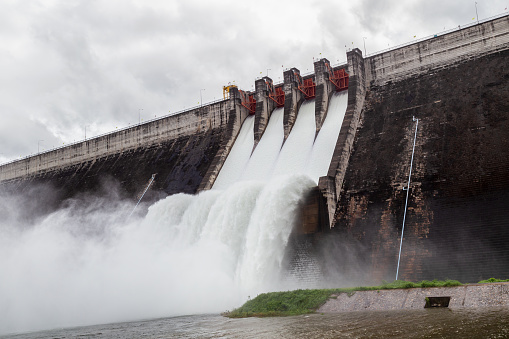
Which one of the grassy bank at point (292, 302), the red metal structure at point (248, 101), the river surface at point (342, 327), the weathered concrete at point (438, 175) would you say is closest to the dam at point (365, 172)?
the weathered concrete at point (438, 175)

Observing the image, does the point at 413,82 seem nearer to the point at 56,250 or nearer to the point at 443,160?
the point at 443,160

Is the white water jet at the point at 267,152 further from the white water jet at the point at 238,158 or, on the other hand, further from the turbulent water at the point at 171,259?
the white water jet at the point at 238,158

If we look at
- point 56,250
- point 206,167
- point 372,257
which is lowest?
point 372,257

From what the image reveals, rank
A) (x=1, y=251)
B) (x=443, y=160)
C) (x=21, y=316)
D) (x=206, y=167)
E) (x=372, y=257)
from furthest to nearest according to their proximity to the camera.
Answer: (x=206, y=167)
(x=1, y=251)
(x=443, y=160)
(x=372, y=257)
(x=21, y=316)

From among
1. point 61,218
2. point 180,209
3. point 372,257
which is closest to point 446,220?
point 372,257

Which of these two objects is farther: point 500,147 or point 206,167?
point 206,167

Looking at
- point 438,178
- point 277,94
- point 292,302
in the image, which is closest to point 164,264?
point 292,302

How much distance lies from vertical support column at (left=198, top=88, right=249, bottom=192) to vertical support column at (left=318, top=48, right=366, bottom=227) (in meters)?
7.60

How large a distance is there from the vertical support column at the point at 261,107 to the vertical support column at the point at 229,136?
1.70 m

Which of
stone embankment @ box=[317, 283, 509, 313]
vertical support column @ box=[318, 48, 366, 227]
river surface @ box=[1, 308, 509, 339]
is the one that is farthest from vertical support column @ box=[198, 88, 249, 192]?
stone embankment @ box=[317, 283, 509, 313]

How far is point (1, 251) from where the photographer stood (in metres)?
18.2

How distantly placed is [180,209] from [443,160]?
1090cm

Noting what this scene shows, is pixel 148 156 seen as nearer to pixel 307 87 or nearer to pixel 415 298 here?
pixel 307 87

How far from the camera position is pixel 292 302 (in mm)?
12281
